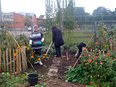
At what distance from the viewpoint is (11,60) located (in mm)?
8820

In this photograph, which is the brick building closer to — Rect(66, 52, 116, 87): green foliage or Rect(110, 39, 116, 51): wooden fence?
Rect(110, 39, 116, 51): wooden fence

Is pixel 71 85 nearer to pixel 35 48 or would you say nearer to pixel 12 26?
pixel 35 48

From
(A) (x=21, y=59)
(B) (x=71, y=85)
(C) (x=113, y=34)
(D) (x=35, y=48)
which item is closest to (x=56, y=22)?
(C) (x=113, y=34)

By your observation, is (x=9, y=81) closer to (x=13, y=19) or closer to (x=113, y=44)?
(x=113, y=44)

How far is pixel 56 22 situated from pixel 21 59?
279 inches

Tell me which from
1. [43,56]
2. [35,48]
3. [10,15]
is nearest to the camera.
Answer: [35,48]

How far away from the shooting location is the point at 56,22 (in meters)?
15.8

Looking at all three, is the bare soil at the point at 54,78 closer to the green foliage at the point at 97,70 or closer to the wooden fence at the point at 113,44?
the green foliage at the point at 97,70

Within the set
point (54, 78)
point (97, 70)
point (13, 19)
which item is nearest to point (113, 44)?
point (54, 78)

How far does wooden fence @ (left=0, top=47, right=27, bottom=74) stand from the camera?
869 centimetres

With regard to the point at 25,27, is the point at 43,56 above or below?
below

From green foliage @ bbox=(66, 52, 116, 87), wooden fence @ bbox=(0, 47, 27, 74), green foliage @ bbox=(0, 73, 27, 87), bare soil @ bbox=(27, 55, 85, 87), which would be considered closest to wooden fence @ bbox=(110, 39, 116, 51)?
bare soil @ bbox=(27, 55, 85, 87)

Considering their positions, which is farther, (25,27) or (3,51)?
(25,27)

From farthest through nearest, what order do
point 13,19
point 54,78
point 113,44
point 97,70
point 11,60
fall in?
1. point 13,19
2. point 113,44
3. point 11,60
4. point 54,78
5. point 97,70
